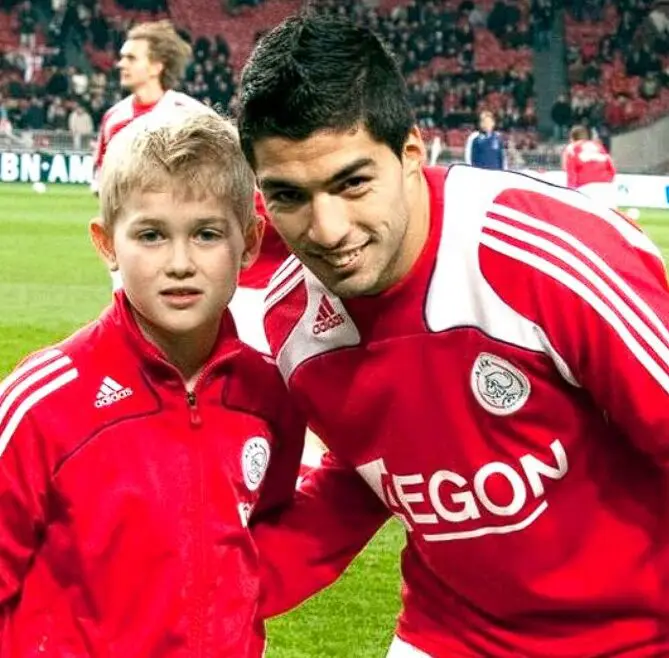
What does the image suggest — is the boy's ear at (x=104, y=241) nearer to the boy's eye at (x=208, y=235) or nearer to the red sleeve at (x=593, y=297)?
the boy's eye at (x=208, y=235)

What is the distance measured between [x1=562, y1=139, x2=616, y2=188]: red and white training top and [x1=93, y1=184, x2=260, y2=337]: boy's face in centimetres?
1773

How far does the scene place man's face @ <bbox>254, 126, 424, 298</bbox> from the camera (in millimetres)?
2213

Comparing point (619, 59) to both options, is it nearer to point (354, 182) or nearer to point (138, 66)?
point (138, 66)

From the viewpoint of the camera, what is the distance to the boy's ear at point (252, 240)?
2488 millimetres

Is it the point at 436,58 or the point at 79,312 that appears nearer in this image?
the point at 79,312

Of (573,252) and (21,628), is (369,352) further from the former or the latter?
(21,628)

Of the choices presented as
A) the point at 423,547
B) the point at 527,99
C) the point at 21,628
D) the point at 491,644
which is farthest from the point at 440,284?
the point at 527,99

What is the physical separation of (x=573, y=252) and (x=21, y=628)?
110 centimetres

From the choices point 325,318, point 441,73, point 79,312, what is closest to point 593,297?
point 325,318

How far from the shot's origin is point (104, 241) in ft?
8.24

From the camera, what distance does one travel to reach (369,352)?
2.45 m

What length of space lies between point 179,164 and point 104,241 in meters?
0.23

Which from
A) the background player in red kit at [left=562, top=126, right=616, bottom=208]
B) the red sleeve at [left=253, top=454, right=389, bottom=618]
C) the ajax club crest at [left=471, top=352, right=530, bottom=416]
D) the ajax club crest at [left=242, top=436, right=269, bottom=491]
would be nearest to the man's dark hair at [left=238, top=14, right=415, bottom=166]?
the ajax club crest at [left=471, top=352, right=530, bottom=416]

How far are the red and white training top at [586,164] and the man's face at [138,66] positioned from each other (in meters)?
10.7
